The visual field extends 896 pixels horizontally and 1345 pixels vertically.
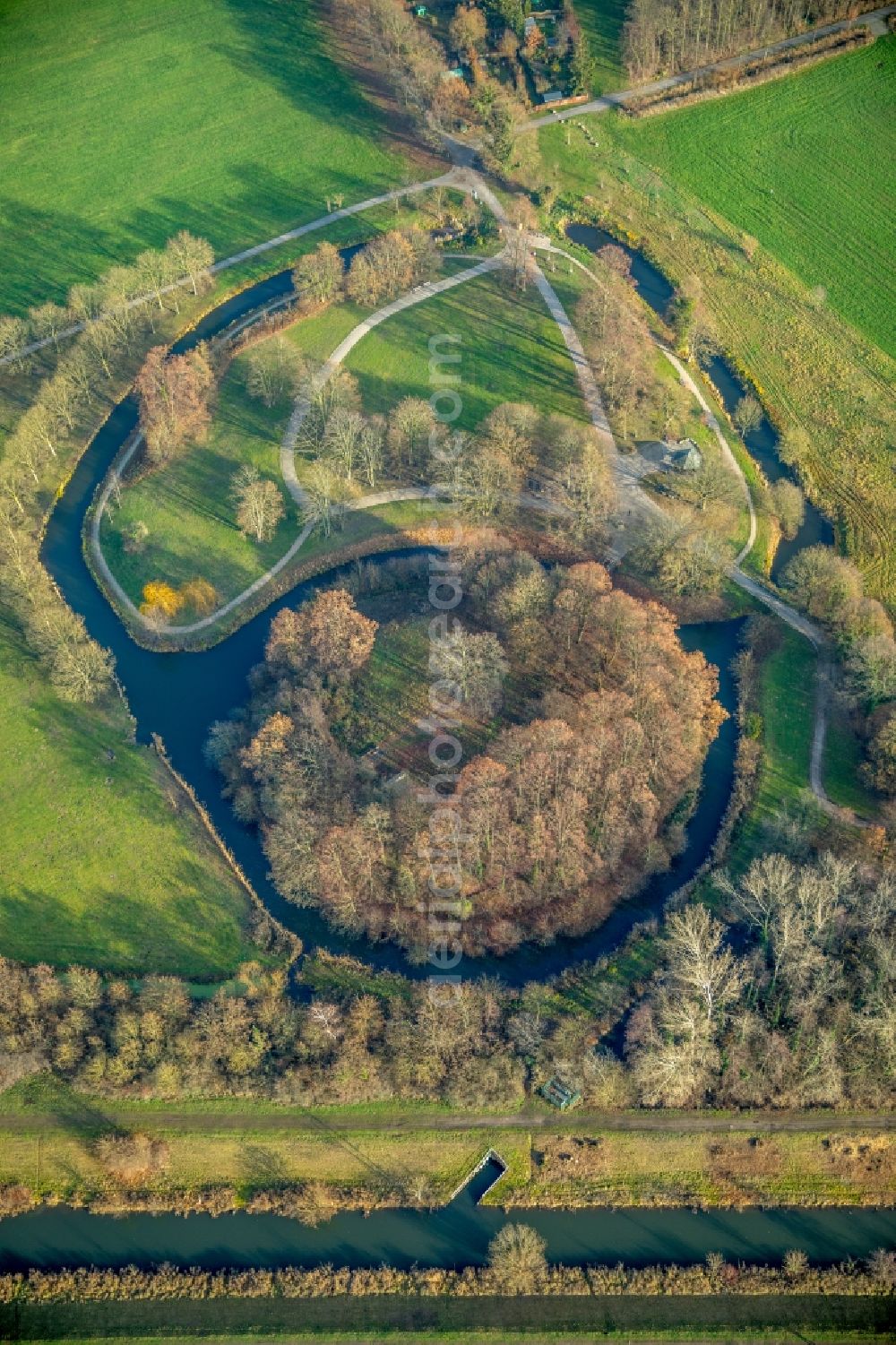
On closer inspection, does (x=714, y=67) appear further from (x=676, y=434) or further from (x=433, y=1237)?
(x=433, y=1237)

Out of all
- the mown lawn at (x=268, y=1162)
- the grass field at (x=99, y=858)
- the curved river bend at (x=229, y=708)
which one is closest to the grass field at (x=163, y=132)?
the curved river bend at (x=229, y=708)

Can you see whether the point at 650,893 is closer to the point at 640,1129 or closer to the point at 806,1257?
the point at 640,1129

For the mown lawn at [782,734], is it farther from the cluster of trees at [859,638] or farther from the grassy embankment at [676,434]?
the grassy embankment at [676,434]

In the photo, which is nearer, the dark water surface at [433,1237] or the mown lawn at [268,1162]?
the dark water surface at [433,1237]

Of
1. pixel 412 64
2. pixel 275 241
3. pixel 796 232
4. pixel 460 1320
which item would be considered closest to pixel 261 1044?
pixel 460 1320

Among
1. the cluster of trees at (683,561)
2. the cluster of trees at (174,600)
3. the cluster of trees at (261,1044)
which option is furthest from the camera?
the cluster of trees at (174,600)

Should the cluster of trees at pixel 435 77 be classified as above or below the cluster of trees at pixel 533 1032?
above
